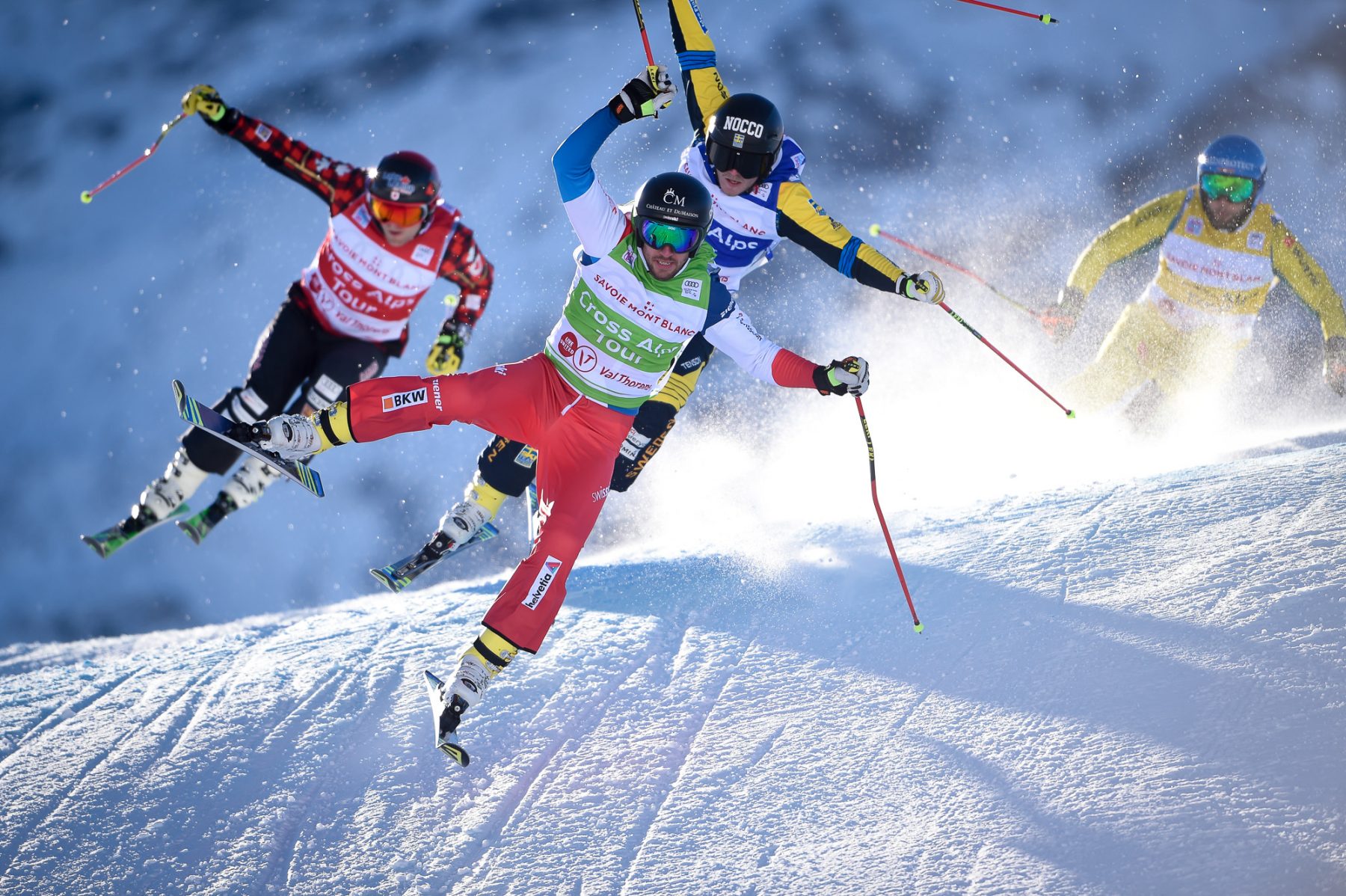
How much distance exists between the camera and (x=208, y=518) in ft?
17.6

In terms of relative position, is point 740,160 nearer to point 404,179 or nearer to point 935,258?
point 404,179

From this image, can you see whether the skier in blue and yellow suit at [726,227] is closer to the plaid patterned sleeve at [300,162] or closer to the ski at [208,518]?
the ski at [208,518]

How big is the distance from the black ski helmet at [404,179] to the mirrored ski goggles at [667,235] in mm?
1453

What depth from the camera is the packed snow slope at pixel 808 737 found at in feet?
10.8

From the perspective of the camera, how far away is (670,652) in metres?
4.74

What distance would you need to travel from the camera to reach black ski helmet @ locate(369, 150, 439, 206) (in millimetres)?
4969

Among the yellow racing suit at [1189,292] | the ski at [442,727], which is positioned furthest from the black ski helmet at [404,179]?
the yellow racing suit at [1189,292]

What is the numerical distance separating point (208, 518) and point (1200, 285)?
5740mm

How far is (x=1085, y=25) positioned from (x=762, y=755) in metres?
18.5

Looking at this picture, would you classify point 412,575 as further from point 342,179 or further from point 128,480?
point 128,480

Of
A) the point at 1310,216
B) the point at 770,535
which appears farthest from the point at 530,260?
the point at 770,535

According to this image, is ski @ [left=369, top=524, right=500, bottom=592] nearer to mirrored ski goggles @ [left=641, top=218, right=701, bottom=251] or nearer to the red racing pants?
the red racing pants

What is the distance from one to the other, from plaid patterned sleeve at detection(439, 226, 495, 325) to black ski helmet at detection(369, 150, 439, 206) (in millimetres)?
399

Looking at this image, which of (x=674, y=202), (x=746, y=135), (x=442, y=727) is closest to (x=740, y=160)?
(x=746, y=135)
